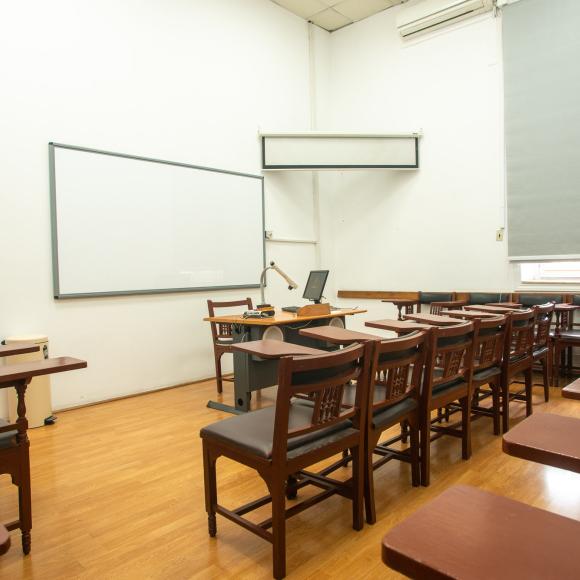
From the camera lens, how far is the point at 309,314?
13.9ft

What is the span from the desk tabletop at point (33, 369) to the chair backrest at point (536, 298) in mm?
4388

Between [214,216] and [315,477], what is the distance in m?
3.58

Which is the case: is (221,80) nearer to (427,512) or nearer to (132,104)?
(132,104)

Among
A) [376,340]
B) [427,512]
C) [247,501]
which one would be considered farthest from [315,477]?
[427,512]

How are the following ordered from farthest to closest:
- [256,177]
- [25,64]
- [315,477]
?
[256,177] → [25,64] → [315,477]

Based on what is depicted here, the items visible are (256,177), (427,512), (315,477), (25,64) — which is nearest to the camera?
(427,512)

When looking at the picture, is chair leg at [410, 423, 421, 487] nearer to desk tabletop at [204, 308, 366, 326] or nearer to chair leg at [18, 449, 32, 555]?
desk tabletop at [204, 308, 366, 326]

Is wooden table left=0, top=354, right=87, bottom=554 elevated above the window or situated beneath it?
situated beneath

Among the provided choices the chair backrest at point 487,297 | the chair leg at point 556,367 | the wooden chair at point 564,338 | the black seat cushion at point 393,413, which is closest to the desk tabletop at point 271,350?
the black seat cushion at point 393,413

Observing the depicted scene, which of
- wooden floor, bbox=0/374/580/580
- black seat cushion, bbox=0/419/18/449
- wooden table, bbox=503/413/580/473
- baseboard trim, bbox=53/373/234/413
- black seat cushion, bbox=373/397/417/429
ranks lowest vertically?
wooden floor, bbox=0/374/580/580

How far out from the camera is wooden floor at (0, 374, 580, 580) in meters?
1.85

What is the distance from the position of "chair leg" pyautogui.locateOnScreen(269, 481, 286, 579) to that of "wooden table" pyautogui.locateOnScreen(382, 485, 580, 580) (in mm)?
870

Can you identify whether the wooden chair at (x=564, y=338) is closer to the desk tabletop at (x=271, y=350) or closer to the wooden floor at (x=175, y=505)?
the wooden floor at (x=175, y=505)

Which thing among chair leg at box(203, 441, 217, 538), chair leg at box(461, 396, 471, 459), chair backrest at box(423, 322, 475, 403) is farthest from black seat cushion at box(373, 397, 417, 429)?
chair leg at box(203, 441, 217, 538)
